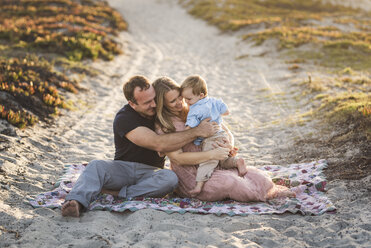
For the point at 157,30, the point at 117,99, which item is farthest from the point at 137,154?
the point at 157,30

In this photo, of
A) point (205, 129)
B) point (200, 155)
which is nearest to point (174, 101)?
point (205, 129)

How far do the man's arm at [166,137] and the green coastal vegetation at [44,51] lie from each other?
12.3 ft

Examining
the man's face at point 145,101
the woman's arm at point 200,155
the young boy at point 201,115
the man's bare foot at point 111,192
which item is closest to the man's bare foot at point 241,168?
the young boy at point 201,115

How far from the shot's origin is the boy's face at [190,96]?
536 cm

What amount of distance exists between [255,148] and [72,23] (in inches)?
623

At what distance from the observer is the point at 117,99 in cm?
1193

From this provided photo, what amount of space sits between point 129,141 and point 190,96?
1.14 m

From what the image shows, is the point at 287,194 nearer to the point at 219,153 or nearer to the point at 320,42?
the point at 219,153

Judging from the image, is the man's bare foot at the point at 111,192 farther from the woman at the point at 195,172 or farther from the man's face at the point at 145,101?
the man's face at the point at 145,101

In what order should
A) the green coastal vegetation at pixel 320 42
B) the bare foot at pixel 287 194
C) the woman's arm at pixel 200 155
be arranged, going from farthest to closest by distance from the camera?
the green coastal vegetation at pixel 320 42 → the bare foot at pixel 287 194 → the woman's arm at pixel 200 155

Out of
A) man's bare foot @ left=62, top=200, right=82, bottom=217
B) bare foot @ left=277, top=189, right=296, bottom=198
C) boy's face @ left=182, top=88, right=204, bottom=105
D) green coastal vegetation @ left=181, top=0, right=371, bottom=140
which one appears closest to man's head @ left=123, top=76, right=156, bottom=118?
boy's face @ left=182, top=88, right=204, bottom=105

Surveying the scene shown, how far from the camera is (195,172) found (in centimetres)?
559

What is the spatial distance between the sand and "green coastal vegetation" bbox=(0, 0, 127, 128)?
0.55 m

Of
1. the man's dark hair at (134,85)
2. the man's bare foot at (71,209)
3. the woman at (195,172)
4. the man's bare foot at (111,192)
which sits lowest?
the man's bare foot at (111,192)
